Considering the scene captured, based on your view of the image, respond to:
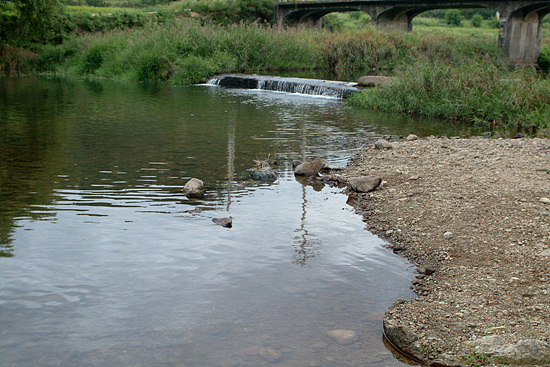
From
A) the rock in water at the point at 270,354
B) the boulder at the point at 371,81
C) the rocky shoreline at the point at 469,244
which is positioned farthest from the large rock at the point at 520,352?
the boulder at the point at 371,81

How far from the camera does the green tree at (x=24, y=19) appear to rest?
27.8m

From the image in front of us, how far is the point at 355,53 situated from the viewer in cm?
2780

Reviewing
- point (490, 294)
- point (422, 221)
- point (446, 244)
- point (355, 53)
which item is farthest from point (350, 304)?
point (355, 53)

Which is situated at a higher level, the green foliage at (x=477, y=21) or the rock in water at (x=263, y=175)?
the green foliage at (x=477, y=21)

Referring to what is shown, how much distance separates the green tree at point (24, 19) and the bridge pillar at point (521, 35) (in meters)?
30.8

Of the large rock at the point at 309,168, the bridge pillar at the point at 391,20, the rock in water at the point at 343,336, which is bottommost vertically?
the rock in water at the point at 343,336

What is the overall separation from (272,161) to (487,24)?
262 ft

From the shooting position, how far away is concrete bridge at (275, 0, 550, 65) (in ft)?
136

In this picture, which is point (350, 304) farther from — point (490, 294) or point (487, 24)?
point (487, 24)

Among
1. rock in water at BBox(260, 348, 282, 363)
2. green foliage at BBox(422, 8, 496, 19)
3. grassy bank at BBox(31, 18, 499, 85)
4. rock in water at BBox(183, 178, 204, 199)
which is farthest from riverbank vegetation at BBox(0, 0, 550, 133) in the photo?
green foliage at BBox(422, 8, 496, 19)

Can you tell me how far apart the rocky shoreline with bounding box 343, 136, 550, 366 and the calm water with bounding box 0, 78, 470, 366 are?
0.85 ft

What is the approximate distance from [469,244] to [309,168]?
3.54 m

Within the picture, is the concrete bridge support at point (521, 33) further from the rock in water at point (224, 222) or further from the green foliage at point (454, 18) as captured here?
the rock in water at point (224, 222)

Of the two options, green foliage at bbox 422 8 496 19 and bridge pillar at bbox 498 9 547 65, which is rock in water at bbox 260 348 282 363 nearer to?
bridge pillar at bbox 498 9 547 65
